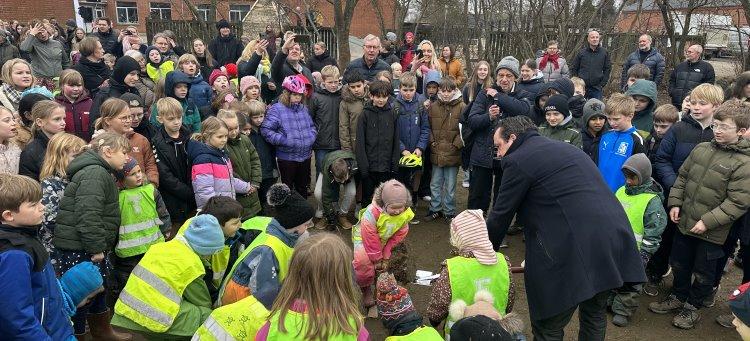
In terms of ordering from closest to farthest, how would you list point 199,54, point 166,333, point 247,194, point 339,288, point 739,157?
point 339,288, point 166,333, point 739,157, point 247,194, point 199,54

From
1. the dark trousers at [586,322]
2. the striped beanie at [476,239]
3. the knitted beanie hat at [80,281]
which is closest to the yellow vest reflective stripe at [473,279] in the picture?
the striped beanie at [476,239]

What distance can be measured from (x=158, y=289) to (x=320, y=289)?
4.23 ft

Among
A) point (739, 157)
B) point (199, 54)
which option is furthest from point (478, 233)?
point (199, 54)

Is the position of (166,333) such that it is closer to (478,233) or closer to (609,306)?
(478,233)

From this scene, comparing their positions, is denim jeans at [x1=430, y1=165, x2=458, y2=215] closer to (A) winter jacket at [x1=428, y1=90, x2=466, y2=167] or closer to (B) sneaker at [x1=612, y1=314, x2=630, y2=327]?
(A) winter jacket at [x1=428, y1=90, x2=466, y2=167]

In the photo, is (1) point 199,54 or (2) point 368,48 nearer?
(2) point 368,48

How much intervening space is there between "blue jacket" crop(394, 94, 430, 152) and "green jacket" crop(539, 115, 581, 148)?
144cm

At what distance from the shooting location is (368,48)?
7.33m

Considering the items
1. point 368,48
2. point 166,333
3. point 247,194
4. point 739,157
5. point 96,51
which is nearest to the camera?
point 166,333

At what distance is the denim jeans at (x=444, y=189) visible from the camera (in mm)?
6387

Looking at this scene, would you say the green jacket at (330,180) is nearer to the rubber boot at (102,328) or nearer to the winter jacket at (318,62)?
the rubber boot at (102,328)

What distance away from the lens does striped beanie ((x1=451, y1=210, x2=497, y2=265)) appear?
10.4 feet

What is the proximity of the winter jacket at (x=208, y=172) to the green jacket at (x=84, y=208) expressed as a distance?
104cm

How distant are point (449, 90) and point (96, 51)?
4549 mm
